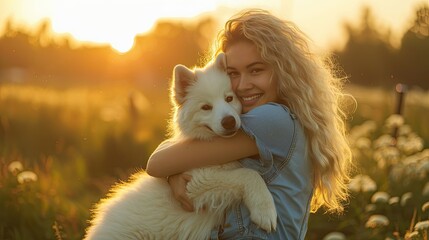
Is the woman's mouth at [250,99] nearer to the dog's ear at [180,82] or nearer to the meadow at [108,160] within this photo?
the dog's ear at [180,82]

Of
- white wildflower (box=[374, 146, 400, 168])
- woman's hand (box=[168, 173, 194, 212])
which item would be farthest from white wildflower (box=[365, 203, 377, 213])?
woman's hand (box=[168, 173, 194, 212])

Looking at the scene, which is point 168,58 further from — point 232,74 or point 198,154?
point 198,154

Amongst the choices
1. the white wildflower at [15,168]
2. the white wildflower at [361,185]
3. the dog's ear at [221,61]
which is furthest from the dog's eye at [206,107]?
the white wildflower at [15,168]

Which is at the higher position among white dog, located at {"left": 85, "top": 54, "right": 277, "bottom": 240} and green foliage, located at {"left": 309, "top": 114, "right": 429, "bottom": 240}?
white dog, located at {"left": 85, "top": 54, "right": 277, "bottom": 240}

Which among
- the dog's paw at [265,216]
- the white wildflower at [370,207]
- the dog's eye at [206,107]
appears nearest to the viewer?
the dog's paw at [265,216]

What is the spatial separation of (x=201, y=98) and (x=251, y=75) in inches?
17.7

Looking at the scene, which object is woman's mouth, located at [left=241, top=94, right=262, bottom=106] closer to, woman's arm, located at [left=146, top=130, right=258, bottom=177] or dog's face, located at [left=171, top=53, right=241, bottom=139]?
dog's face, located at [left=171, top=53, right=241, bottom=139]

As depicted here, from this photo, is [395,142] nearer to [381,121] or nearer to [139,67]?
[381,121]

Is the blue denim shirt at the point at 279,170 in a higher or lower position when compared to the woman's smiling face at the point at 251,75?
lower

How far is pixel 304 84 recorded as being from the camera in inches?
145

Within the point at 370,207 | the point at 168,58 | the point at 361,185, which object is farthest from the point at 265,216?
the point at 168,58

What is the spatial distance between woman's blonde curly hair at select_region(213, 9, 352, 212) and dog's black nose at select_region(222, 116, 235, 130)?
1.12ft

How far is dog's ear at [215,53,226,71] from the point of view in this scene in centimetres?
393

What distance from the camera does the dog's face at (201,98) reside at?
Answer: 390 cm
